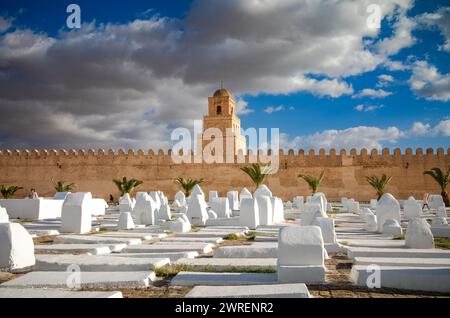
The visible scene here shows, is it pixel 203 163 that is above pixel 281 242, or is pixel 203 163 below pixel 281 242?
above

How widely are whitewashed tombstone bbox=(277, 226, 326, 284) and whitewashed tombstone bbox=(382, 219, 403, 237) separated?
13.4 feet

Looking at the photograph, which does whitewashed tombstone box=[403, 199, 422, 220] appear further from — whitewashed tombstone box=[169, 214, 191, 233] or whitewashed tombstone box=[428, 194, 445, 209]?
whitewashed tombstone box=[169, 214, 191, 233]

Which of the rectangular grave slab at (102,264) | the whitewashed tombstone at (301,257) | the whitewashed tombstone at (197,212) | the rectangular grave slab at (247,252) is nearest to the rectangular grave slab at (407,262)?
the whitewashed tombstone at (301,257)

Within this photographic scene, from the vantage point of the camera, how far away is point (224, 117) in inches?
1236

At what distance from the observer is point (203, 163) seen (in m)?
28.5

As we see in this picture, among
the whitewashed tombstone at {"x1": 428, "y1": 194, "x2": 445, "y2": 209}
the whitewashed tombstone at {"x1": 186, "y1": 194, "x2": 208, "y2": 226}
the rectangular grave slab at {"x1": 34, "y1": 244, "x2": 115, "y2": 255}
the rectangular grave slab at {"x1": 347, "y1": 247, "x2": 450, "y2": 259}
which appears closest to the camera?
the rectangular grave slab at {"x1": 347, "y1": 247, "x2": 450, "y2": 259}

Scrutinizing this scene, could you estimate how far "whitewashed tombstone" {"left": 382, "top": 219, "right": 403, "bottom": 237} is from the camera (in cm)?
746

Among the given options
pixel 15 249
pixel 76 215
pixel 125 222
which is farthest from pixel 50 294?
pixel 125 222

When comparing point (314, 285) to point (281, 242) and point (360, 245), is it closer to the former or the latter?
point (281, 242)

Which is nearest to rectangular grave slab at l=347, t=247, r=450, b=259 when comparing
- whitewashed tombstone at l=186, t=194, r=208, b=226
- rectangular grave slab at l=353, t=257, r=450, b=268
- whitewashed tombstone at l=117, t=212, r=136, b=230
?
rectangular grave slab at l=353, t=257, r=450, b=268

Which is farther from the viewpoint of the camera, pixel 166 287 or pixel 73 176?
pixel 73 176
